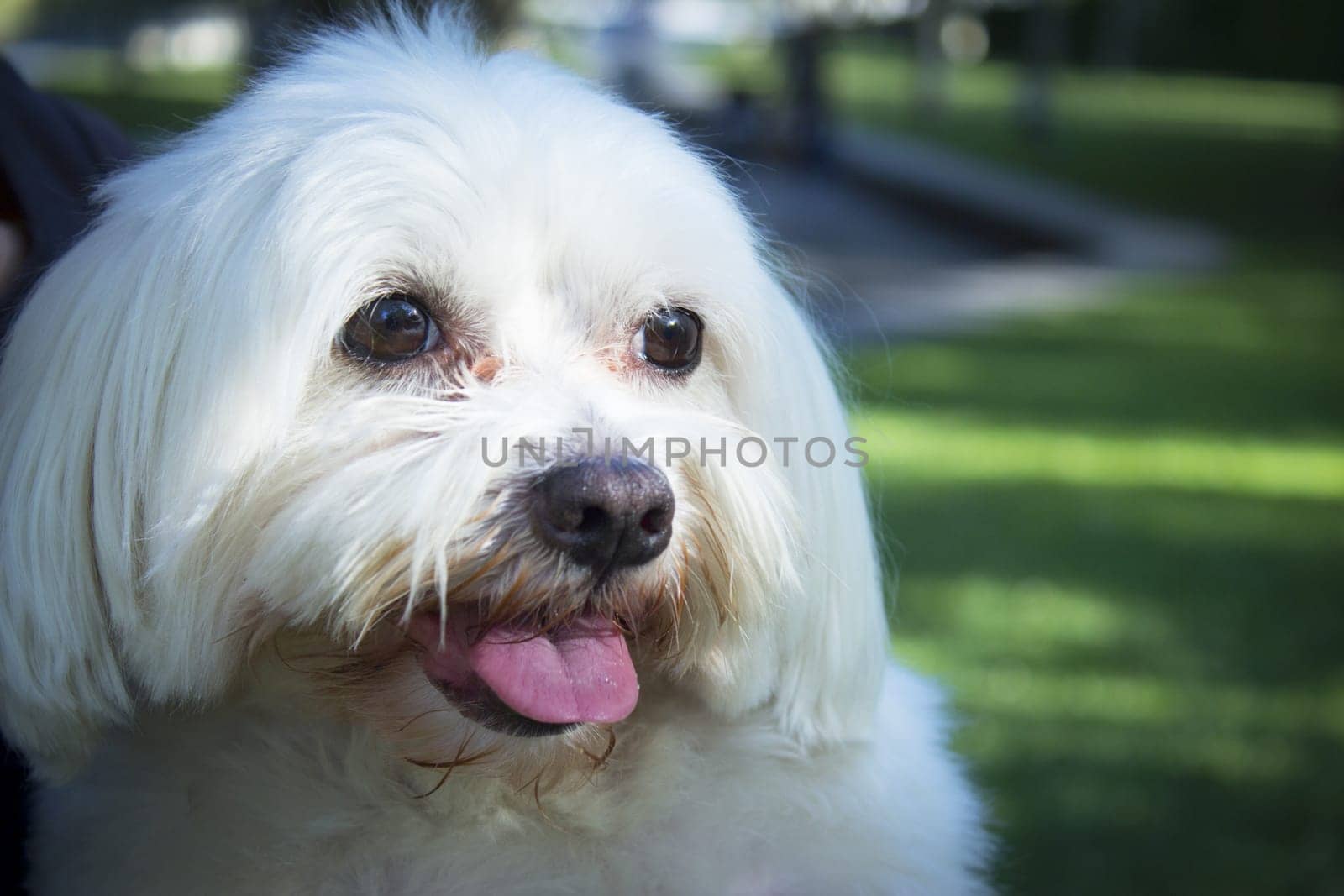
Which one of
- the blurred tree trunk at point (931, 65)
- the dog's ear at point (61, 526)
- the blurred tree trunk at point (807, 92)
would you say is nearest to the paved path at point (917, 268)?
the blurred tree trunk at point (807, 92)

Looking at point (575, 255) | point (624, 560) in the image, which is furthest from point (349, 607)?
point (575, 255)

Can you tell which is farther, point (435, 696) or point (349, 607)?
point (435, 696)

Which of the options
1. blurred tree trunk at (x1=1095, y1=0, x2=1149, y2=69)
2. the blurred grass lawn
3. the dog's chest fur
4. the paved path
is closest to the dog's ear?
the dog's chest fur

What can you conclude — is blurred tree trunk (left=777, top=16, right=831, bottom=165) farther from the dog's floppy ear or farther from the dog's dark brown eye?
the dog's dark brown eye

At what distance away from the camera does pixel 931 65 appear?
Answer: 27.5m

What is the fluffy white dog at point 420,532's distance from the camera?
1.68m

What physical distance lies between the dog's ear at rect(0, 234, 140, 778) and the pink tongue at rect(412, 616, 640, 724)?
430mm

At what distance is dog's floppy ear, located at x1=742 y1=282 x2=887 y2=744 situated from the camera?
2010 millimetres

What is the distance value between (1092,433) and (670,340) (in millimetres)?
5439

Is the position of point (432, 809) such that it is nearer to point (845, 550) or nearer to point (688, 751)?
point (688, 751)

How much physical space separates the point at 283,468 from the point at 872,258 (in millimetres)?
11098

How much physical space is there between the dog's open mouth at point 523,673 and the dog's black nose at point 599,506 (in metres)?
0.14

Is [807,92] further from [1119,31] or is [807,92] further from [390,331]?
[1119,31]

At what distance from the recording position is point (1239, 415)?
24.2 ft
